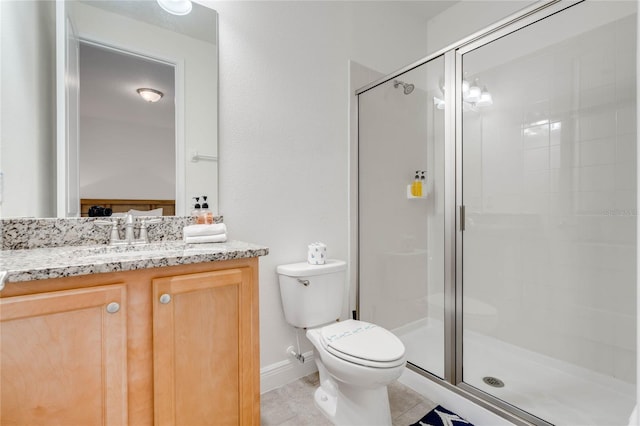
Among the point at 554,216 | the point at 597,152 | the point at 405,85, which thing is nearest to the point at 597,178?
the point at 597,152

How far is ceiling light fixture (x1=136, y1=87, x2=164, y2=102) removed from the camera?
1.46m

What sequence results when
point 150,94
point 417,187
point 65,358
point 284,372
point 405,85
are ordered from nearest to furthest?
1. point 65,358
2. point 150,94
3. point 284,372
4. point 405,85
5. point 417,187

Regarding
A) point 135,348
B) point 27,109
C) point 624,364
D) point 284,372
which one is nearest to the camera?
point 135,348

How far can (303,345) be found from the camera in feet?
6.37

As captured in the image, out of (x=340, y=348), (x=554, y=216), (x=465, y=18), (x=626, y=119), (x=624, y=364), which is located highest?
(x=465, y=18)

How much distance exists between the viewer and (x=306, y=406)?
1647 mm

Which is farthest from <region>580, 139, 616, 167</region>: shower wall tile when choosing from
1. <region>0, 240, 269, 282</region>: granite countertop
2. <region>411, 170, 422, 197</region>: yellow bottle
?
<region>0, 240, 269, 282</region>: granite countertop

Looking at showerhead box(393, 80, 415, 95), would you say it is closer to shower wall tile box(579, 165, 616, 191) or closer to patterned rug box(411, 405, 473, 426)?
shower wall tile box(579, 165, 616, 191)

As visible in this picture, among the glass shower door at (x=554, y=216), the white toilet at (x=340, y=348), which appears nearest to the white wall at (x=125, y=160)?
the white toilet at (x=340, y=348)

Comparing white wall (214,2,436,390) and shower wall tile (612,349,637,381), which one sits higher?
white wall (214,2,436,390)

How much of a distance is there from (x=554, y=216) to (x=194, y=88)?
6.85 ft

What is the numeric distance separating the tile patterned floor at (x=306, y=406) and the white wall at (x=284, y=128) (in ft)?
0.60

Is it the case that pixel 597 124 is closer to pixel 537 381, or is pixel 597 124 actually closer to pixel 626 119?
pixel 626 119

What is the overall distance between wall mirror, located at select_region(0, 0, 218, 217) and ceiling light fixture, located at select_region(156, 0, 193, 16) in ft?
0.08
